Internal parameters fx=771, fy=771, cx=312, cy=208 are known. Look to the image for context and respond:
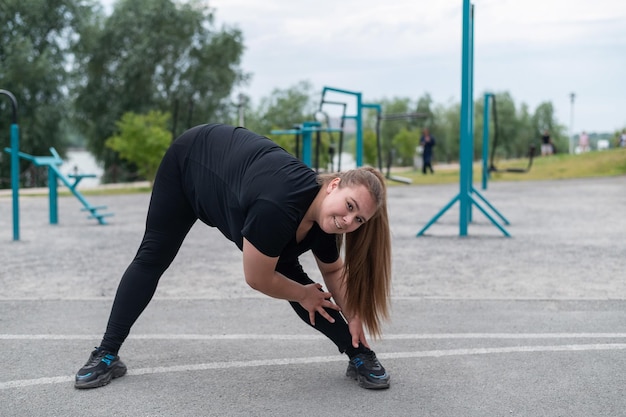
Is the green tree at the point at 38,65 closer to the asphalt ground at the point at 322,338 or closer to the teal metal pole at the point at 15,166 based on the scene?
the teal metal pole at the point at 15,166

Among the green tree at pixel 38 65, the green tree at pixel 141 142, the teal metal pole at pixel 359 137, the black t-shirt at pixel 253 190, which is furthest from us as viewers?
the green tree at pixel 38 65

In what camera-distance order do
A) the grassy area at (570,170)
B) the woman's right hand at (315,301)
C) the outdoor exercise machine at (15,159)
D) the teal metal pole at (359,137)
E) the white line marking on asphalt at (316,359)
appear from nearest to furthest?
the woman's right hand at (315,301)
the white line marking on asphalt at (316,359)
the outdoor exercise machine at (15,159)
the teal metal pole at (359,137)
the grassy area at (570,170)

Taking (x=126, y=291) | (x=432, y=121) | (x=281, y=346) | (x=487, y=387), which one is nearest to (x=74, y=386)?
(x=126, y=291)

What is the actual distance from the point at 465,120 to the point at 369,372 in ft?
20.6

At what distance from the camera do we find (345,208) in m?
3.03

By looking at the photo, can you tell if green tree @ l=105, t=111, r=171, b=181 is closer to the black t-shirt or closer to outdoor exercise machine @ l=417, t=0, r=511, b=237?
outdoor exercise machine @ l=417, t=0, r=511, b=237

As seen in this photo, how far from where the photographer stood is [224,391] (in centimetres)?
353

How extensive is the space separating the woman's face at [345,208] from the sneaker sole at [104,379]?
1342 mm

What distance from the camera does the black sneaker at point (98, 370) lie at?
3539 mm

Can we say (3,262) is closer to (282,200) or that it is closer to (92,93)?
(282,200)

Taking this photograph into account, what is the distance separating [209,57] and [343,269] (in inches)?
1398

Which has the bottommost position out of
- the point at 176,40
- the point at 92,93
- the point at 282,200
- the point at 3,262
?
the point at 3,262

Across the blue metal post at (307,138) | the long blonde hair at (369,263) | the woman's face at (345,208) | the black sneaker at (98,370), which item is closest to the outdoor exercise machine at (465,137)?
the blue metal post at (307,138)

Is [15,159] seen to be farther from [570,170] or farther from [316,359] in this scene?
[570,170]
